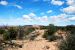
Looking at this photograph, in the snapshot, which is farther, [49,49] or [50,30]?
[50,30]

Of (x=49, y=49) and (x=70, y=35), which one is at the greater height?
(x=70, y=35)

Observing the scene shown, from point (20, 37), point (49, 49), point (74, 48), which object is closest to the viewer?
point (74, 48)

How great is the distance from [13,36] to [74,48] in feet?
49.0

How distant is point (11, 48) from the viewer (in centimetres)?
2008

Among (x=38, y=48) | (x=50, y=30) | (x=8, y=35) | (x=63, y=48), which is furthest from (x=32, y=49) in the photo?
(x=50, y=30)

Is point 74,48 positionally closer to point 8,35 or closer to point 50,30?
point 8,35

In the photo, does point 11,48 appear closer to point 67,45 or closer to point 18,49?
point 18,49

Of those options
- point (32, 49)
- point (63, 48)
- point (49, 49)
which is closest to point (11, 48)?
point (32, 49)

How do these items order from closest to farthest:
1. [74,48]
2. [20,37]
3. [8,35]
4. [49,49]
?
1. [74,48]
2. [49,49]
3. [8,35]
4. [20,37]

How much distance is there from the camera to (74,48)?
596 inches

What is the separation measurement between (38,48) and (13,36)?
9248mm

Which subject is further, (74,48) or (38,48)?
(38,48)

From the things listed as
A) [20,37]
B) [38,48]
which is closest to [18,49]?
[38,48]

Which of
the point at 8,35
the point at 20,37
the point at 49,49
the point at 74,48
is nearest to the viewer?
the point at 74,48
